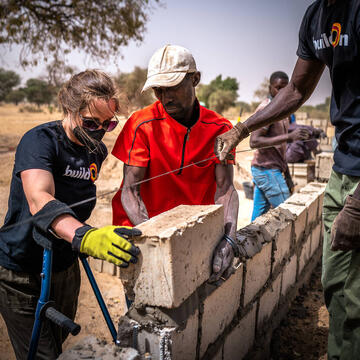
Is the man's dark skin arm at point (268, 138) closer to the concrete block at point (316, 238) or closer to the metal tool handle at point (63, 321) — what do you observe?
the concrete block at point (316, 238)

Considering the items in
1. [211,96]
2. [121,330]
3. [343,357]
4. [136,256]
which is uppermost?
[211,96]

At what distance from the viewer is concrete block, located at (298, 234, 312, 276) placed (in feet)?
13.0

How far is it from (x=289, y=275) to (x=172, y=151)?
203cm

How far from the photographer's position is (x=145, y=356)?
178cm

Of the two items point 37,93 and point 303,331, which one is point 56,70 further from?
point 37,93

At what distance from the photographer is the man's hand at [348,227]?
1.70 m

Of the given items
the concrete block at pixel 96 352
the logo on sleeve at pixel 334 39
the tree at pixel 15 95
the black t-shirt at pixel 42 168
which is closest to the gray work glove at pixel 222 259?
the concrete block at pixel 96 352

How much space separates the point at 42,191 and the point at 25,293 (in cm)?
73

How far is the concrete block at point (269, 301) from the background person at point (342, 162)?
3.01 feet

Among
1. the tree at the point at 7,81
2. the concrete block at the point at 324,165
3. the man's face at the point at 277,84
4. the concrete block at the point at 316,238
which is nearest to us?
the concrete block at the point at 316,238

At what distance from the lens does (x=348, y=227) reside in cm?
171

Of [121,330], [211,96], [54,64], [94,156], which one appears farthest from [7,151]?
[211,96]

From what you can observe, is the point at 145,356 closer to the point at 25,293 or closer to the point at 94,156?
the point at 25,293

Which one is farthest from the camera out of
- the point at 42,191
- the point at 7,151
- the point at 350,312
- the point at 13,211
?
the point at 7,151
